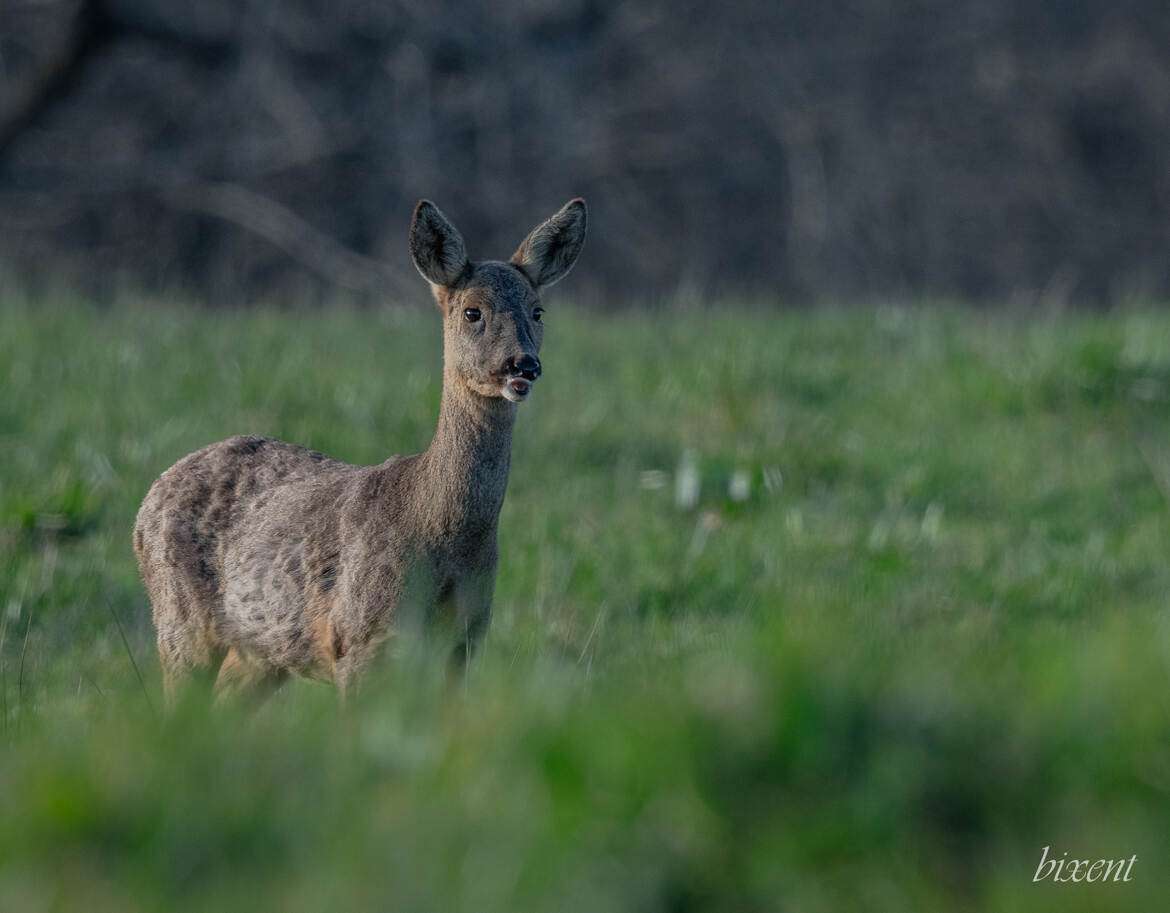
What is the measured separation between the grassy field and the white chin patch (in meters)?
0.78

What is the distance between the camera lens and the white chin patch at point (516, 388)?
182 inches

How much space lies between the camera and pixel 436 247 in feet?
16.6

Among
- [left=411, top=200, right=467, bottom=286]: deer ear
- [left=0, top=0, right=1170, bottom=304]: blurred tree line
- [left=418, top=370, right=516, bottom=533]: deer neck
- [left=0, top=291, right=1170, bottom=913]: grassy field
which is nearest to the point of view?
[left=0, top=291, right=1170, bottom=913]: grassy field

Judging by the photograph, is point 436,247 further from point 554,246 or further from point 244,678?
point 244,678

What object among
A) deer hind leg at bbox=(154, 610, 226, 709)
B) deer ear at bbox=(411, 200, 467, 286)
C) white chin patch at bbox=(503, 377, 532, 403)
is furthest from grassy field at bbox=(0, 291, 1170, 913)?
deer ear at bbox=(411, 200, 467, 286)

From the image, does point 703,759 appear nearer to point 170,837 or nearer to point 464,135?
point 170,837

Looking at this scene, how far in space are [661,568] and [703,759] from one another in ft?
12.0

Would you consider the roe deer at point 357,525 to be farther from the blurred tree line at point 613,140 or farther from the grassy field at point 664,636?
the blurred tree line at point 613,140

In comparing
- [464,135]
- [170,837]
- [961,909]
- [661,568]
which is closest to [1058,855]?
[961,909]

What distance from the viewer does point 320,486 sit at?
5.04m

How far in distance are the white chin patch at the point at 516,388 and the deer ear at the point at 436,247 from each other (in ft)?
1.81

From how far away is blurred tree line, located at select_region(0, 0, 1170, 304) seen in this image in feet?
55.5

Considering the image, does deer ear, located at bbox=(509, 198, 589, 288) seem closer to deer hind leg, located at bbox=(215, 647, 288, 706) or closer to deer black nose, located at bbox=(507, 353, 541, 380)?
deer black nose, located at bbox=(507, 353, 541, 380)

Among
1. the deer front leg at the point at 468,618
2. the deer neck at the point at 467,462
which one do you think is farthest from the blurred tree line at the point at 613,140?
the deer front leg at the point at 468,618
